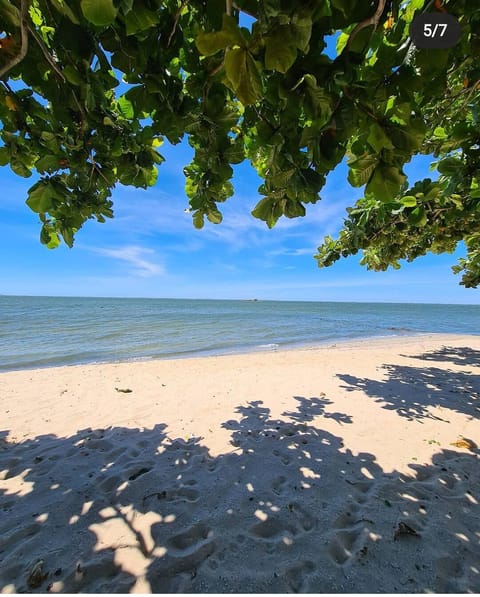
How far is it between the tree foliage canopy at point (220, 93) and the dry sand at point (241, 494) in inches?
104

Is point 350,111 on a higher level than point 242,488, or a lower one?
higher

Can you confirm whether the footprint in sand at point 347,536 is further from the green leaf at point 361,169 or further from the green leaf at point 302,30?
the green leaf at point 302,30

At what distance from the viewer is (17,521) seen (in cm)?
233

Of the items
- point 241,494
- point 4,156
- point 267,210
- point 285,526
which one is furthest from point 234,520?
point 4,156

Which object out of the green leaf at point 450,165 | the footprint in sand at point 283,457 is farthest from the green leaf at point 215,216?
the footprint in sand at point 283,457

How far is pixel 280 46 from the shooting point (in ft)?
2.94

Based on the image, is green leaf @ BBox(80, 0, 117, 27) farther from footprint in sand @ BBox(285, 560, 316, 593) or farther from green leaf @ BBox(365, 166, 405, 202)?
footprint in sand @ BBox(285, 560, 316, 593)

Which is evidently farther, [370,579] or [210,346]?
[210,346]

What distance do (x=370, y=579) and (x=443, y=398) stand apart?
532 cm

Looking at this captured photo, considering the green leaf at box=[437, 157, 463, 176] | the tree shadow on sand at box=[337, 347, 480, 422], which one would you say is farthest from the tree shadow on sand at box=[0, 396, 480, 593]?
the green leaf at box=[437, 157, 463, 176]

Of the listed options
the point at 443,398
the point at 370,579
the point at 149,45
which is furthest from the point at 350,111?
the point at 443,398

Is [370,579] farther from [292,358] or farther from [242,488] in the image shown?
[292,358]

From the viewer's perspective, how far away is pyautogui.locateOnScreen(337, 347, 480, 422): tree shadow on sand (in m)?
5.01

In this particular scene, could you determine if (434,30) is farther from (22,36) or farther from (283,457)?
(283,457)
